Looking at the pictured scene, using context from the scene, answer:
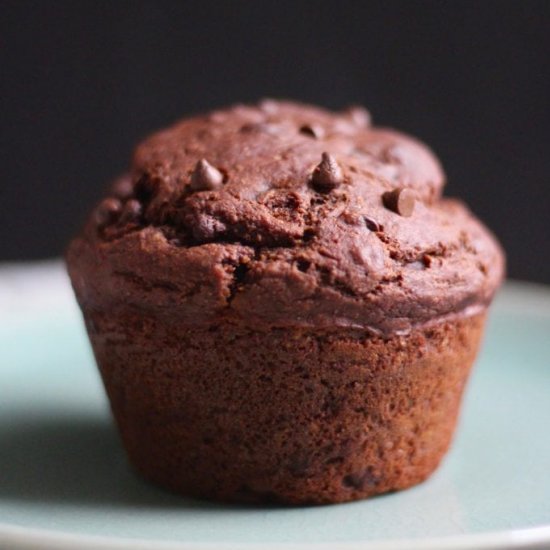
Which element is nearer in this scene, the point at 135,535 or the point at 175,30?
the point at 135,535

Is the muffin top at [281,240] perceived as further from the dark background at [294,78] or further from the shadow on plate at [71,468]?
the dark background at [294,78]

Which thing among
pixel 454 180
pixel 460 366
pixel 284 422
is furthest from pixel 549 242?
pixel 284 422

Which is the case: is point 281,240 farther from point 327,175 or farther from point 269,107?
point 269,107

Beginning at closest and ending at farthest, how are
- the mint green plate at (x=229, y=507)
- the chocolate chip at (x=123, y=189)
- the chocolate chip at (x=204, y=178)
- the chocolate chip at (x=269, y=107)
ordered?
the mint green plate at (x=229, y=507)
the chocolate chip at (x=204, y=178)
the chocolate chip at (x=123, y=189)
the chocolate chip at (x=269, y=107)

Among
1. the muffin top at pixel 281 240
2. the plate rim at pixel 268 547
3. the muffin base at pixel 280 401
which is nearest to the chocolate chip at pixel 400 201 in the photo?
the muffin top at pixel 281 240

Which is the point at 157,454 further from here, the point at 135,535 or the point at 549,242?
the point at 549,242

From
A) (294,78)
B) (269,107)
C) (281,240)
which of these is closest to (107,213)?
(281,240)
